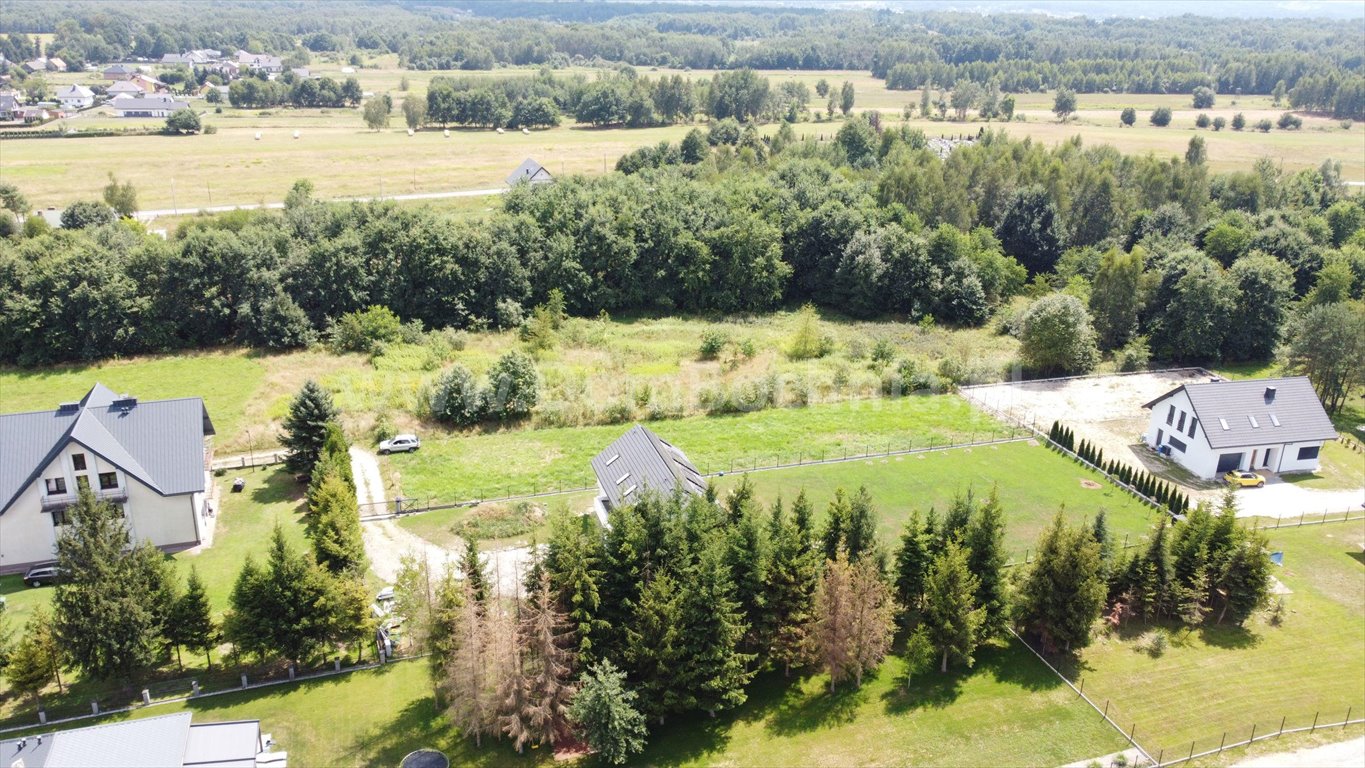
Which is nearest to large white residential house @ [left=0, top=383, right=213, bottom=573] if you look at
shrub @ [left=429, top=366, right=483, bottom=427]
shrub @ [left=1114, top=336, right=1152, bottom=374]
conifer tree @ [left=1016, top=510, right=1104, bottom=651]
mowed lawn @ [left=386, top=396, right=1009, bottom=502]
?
mowed lawn @ [left=386, top=396, right=1009, bottom=502]

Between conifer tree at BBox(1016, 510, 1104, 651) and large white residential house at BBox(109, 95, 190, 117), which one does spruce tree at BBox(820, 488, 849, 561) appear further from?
large white residential house at BBox(109, 95, 190, 117)

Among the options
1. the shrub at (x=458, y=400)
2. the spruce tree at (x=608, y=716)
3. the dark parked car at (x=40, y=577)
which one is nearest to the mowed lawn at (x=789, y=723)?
the spruce tree at (x=608, y=716)

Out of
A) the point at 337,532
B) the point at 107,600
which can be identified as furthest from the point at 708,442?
the point at 107,600

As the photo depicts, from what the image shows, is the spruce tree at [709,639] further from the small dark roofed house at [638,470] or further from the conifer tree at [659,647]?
the small dark roofed house at [638,470]

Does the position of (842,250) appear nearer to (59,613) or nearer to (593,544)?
(593,544)

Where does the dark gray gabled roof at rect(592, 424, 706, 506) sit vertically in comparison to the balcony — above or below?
above

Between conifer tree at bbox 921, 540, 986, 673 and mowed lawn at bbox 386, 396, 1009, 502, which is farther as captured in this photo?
mowed lawn at bbox 386, 396, 1009, 502
